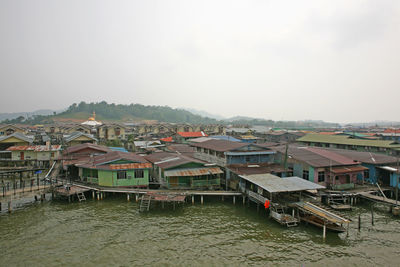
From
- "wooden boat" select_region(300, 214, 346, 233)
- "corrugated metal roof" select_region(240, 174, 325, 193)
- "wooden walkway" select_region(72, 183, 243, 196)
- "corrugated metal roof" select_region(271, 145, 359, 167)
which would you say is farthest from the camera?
"corrugated metal roof" select_region(271, 145, 359, 167)

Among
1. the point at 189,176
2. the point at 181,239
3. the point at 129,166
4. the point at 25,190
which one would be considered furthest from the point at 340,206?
the point at 25,190

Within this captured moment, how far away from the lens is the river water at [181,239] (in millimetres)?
16578

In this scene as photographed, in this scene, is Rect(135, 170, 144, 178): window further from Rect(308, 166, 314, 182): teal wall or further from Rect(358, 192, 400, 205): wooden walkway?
Rect(358, 192, 400, 205): wooden walkway

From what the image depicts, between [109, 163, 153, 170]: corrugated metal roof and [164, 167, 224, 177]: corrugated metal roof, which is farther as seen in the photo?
[109, 163, 153, 170]: corrugated metal roof

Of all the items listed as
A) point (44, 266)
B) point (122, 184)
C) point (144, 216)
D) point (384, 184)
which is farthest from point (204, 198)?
point (384, 184)

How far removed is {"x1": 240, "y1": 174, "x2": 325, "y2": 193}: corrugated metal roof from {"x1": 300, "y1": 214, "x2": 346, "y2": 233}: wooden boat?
2397 millimetres

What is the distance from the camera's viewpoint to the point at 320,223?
2042 cm

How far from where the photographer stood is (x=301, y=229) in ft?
68.0

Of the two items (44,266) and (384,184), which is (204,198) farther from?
(384,184)

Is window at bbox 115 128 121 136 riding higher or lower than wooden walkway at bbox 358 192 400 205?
higher

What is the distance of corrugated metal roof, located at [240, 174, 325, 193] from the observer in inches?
887

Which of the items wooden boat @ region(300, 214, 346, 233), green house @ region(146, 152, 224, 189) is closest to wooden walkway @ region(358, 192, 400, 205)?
wooden boat @ region(300, 214, 346, 233)

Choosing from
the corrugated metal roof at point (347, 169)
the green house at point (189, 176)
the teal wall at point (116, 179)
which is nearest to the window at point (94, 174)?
the teal wall at point (116, 179)

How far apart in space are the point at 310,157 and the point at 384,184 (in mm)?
9756
